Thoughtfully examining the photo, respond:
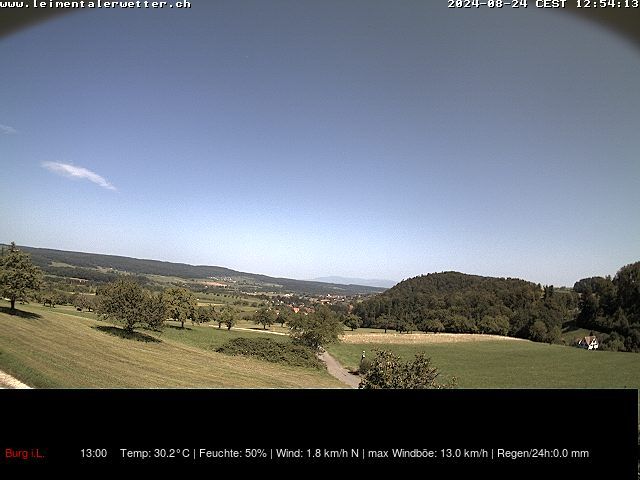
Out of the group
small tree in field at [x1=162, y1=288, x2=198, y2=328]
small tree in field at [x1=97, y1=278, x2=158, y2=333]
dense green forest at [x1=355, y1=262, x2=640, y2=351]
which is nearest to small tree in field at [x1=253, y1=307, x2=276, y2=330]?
small tree in field at [x1=162, y1=288, x2=198, y2=328]

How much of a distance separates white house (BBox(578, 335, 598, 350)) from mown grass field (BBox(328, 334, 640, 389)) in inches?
27.6

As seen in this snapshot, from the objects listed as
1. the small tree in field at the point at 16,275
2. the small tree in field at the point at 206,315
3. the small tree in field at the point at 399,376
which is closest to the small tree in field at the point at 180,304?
the small tree in field at the point at 206,315

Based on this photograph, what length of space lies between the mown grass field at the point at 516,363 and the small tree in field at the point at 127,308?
267 inches

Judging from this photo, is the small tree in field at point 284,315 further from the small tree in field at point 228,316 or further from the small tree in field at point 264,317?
the small tree in field at point 228,316

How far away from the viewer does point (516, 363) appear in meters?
14.3

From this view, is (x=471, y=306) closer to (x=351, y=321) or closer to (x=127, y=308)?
(x=351, y=321)

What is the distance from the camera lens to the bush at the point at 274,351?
9.66 m

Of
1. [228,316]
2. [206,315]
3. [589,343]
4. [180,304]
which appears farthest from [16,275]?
[589,343]

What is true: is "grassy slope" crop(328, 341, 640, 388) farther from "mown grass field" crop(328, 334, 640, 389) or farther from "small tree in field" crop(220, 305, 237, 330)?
"small tree in field" crop(220, 305, 237, 330)
